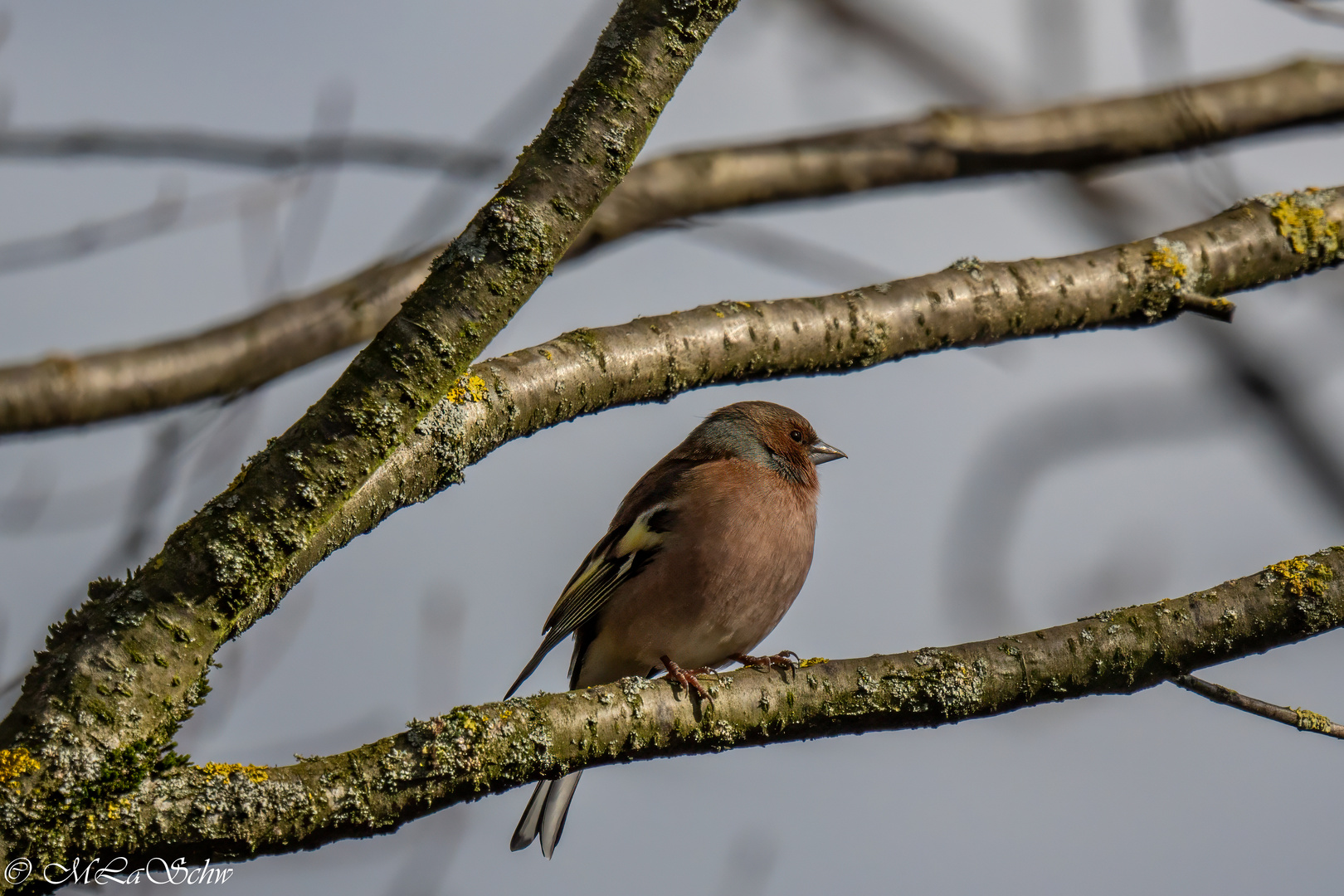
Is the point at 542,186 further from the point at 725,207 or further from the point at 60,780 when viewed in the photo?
the point at 725,207

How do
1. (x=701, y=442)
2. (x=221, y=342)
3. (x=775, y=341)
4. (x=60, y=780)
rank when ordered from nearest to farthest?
(x=60, y=780), (x=775, y=341), (x=221, y=342), (x=701, y=442)

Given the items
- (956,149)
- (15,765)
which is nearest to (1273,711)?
(15,765)

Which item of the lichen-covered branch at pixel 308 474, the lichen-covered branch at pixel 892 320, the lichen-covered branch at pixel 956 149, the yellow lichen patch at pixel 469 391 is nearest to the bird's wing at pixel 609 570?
the lichen-covered branch at pixel 956 149

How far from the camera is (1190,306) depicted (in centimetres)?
445

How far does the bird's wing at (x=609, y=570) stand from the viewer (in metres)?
5.68

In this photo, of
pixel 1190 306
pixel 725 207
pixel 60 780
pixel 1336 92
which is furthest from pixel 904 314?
pixel 60 780

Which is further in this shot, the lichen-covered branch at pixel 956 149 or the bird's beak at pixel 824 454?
the bird's beak at pixel 824 454

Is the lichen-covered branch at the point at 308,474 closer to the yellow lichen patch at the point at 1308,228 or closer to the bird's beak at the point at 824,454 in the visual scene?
the yellow lichen patch at the point at 1308,228

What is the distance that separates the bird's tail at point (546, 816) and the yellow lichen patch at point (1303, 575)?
3617mm

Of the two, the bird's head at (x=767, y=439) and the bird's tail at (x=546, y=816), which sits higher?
the bird's head at (x=767, y=439)

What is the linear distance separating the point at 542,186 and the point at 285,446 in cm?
86

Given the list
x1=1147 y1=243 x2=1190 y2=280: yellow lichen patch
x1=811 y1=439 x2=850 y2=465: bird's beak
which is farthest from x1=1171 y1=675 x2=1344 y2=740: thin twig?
x1=811 y1=439 x2=850 y2=465: bird's beak

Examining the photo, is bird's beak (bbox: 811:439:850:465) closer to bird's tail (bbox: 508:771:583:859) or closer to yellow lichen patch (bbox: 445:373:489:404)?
bird's tail (bbox: 508:771:583:859)

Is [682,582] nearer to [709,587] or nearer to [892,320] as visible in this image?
[709,587]
